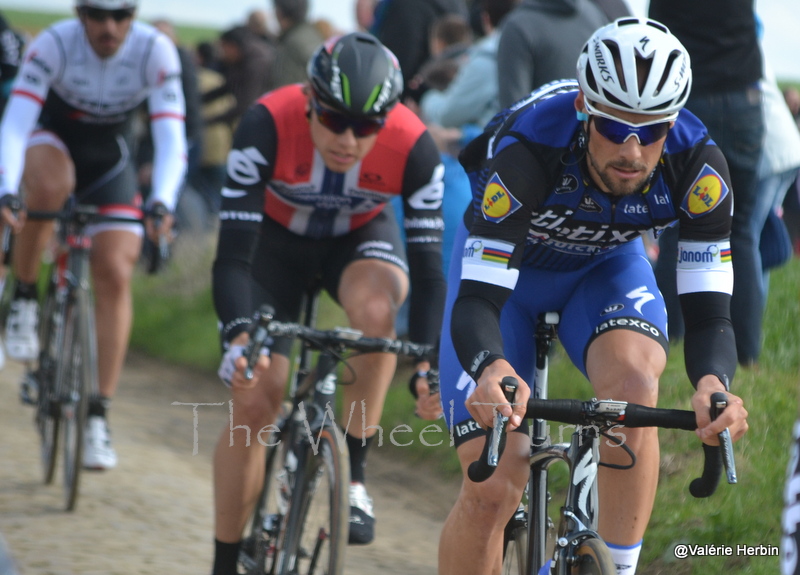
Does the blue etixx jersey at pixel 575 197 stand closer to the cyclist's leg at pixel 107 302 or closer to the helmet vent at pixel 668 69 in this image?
the helmet vent at pixel 668 69

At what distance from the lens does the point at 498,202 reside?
3.22 meters

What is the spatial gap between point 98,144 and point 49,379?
4.61 feet

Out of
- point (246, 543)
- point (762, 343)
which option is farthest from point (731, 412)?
point (762, 343)

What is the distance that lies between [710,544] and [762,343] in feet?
6.01

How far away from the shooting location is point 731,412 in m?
2.81

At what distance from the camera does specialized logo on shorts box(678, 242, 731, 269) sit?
3.33 m

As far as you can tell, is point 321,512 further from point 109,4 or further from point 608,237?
point 109,4

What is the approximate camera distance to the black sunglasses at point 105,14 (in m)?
5.97

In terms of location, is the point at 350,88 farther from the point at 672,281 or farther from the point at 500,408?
the point at 672,281

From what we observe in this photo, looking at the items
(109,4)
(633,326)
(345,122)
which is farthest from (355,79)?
(109,4)

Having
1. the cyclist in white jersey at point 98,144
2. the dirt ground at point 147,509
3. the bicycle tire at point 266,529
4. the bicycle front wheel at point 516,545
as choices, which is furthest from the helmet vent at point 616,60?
the cyclist in white jersey at point 98,144

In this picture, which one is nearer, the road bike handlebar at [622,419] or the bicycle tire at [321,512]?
the road bike handlebar at [622,419]

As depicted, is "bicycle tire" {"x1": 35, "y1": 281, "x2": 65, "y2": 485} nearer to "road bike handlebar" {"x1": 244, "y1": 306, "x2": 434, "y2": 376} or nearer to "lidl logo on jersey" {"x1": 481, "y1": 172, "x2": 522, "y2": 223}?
"road bike handlebar" {"x1": 244, "y1": 306, "x2": 434, "y2": 376}

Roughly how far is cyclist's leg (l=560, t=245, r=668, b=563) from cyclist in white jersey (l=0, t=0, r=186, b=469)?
3.05 m
